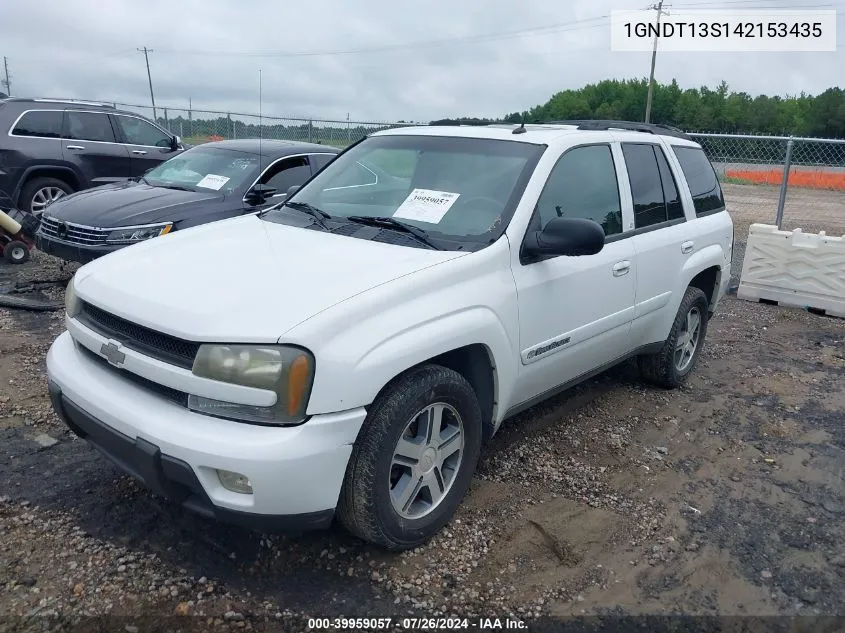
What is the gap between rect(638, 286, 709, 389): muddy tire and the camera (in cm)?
511

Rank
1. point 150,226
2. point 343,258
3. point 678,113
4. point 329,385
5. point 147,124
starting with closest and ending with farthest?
point 329,385 → point 343,258 → point 150,226 → point 147,124 → point 678,113

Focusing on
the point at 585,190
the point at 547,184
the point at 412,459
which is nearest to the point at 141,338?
the point at 412,459

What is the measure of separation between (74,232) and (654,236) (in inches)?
→ 203

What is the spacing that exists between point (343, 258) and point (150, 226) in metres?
3.96

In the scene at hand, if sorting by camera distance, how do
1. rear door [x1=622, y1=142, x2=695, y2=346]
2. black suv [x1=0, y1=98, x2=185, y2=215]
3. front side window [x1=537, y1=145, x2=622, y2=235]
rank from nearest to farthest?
1. front side window [x1=537, y1=145, x2=622, y2=235]
2. rear door [x1=622, y1=142, x2=695, y2=346]
3. black suv [x1=0, y1=98, x2=185, y2=215]

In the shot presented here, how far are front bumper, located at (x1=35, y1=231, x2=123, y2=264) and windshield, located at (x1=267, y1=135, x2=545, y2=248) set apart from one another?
2924mm

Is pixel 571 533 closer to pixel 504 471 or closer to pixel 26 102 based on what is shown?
pixel 504 471

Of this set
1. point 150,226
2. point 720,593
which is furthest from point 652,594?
point 150,226

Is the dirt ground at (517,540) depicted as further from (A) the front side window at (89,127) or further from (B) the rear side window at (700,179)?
(A) the front side window at (89,127)

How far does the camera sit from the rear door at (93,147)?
32.4 feet

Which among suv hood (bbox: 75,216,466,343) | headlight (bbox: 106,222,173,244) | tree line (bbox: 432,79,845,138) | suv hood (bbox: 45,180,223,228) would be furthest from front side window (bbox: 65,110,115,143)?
tree line (bbox: 432,79,845,138)

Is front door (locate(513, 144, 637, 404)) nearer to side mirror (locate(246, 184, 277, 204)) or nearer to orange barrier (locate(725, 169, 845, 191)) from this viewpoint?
side mirror (locate(246, 184, 277, 204))

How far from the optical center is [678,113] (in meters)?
51.2

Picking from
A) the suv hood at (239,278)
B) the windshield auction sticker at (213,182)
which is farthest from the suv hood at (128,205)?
the suv hood at (239,278)
